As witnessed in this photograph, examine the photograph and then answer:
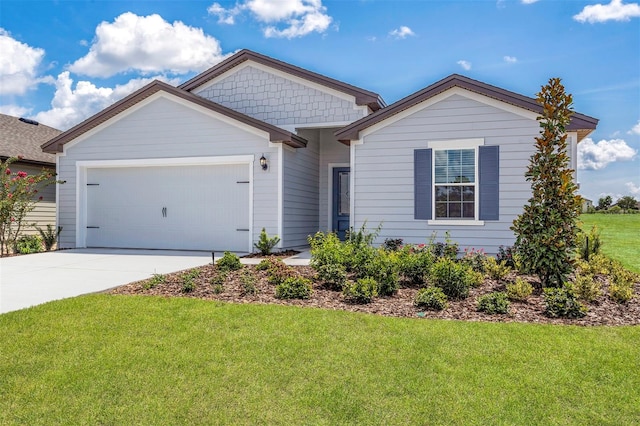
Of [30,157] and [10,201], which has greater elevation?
[30,157]

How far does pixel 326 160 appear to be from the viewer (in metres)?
13.8

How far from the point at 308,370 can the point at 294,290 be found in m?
2.32

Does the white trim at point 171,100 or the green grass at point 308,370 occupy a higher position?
the white trim at point 171,100

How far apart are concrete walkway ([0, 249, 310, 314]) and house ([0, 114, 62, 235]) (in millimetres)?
3508

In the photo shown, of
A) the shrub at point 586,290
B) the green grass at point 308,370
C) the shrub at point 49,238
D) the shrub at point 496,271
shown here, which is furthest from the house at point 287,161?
the green grass at point 308,370

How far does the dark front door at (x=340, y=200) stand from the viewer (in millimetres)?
13758

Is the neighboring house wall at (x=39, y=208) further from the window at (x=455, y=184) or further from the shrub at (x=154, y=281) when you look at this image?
the window at (x=455, y=184)

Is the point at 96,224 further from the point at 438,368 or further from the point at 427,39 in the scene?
the point at 438,368

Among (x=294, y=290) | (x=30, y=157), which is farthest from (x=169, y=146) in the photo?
(x=294, y=290)

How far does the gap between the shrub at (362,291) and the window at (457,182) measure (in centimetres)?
439

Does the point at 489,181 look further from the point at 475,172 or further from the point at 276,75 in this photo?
the point at 276,75

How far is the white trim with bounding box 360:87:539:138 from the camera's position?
9.47 metres

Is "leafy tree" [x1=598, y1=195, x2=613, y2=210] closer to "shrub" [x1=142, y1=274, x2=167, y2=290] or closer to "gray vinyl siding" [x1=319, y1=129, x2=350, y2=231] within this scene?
"gray vinyl siding" [x1=319, y1=129, x2=350, y2=231]

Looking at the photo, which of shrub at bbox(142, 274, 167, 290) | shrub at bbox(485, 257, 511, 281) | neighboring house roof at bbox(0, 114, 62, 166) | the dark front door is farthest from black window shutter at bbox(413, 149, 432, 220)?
neighboring house roof at bbox(0, 114, 62, 166)
